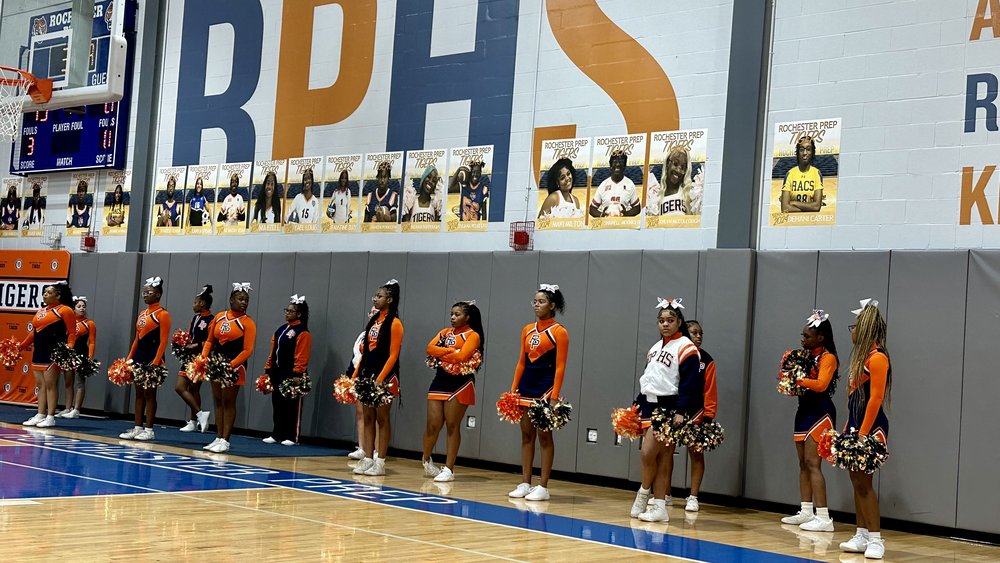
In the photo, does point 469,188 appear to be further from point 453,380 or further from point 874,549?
point 874,549

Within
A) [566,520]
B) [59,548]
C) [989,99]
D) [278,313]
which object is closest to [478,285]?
[278,313]

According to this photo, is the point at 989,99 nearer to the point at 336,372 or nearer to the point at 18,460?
the point at 336,372

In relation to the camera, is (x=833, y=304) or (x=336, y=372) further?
(x=336, y=372)

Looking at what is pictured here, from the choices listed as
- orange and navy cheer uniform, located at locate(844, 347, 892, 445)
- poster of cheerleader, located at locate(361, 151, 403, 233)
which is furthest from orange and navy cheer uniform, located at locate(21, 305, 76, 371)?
orange and navy cheer uniform, located at locate(844, 347, 892, 445)

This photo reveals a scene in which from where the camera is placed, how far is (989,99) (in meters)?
9.24

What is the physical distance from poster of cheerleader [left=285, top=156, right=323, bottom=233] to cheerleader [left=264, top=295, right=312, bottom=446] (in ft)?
4.35

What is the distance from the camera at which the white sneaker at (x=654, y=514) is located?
331 inches

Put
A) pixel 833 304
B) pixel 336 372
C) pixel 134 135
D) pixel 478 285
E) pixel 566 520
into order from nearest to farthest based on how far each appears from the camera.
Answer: pixel 566 520
pixel 833 304
pixel 478 285
pixel 336 372
pixel 134 135

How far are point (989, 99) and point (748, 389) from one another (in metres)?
3.40

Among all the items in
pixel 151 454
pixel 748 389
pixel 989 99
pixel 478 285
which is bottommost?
pixel 151 454

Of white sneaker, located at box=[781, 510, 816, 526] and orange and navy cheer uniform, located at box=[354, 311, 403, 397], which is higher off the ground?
orange and navy cheer uniform, located at box=[354, 311, 403, 397]

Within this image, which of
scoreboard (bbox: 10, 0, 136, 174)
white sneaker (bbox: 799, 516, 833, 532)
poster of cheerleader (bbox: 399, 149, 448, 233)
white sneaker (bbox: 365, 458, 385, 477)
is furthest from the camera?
scoreboard (bbox: 10, 0, 136, 174)

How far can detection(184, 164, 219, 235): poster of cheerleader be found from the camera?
15.5 meters

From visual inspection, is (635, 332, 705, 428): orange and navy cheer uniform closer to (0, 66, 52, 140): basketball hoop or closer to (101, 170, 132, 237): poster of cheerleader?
(0, 66, 52, 140): basketball hoop
